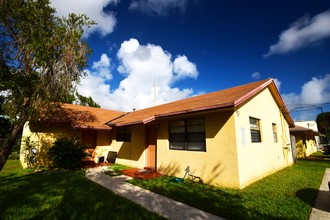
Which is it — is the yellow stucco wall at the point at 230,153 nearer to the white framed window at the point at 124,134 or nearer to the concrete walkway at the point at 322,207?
the concrete walkway at the point at 322,207

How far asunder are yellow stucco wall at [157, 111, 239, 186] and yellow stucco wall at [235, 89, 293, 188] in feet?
0.95

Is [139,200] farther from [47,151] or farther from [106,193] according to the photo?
[47,151]

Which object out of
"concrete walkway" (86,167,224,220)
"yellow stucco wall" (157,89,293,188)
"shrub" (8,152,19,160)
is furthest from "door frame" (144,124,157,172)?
"shrub" (8,152,19,160)

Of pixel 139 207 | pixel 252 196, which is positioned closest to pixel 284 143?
pixel 252 196

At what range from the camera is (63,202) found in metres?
5.63

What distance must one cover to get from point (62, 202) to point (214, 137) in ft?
19.3

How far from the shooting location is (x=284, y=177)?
357 inches

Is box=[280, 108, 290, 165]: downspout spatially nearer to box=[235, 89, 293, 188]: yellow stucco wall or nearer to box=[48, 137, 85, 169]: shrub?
box=[235, 89, 293, 188]: yellow stucco wall

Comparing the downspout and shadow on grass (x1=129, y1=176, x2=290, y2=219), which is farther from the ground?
the downspout

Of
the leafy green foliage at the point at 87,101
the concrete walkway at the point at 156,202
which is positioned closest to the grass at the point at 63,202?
the concrete walkway at the point at 156,202

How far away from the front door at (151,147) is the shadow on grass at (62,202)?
156 inches

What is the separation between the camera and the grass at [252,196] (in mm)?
4957

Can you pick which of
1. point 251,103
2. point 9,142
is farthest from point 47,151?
point 251,103

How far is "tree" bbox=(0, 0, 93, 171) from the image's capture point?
7.44 meters
